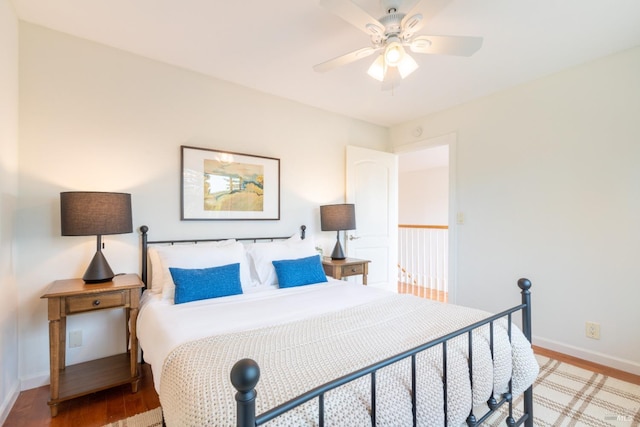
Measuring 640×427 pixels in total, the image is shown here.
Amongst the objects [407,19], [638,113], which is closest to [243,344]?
[407,19]

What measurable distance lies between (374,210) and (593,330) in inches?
92.8

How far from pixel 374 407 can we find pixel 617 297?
103 inches

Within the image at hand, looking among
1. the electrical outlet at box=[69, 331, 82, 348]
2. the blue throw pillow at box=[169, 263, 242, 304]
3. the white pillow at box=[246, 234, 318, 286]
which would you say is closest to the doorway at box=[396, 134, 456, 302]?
the white pillow at box=[246, 234, 318, 286]

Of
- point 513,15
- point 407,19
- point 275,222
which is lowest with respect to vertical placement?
point 275,222

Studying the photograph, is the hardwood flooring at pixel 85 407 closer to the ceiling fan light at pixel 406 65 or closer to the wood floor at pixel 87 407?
the wood floor at pixel 87 407

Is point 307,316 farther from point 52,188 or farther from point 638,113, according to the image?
point 638,113

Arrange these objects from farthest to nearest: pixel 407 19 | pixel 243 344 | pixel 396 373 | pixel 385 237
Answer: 1. pixel 385 237
2. pixel 407 19
3. pixel 243 344
4. pixel 396 373

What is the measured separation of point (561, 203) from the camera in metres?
2.73

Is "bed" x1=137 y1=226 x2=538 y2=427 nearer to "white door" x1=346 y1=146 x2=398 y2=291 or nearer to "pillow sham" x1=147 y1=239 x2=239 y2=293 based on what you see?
"pillow sham" x1=147 y1=239 x2=239 y2=293

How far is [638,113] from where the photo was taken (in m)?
2.34

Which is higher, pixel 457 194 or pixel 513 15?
pixel 513 15

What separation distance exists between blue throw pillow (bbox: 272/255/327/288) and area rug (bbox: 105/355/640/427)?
3.87ft

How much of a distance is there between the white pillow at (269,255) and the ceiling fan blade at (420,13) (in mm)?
1912

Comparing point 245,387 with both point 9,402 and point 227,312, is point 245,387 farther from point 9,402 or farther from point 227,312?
point 9,402
